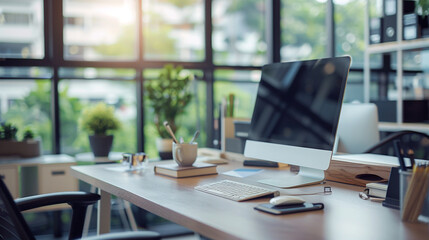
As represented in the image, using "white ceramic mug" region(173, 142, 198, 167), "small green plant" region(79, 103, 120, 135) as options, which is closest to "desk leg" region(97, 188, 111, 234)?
"white ceramic mug" region(173, 142, 198, 167)

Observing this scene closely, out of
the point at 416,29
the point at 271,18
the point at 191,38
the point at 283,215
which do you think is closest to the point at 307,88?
the point at 283,215

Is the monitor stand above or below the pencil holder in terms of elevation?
below

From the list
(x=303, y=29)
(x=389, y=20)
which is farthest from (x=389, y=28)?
(x=303, y=29)

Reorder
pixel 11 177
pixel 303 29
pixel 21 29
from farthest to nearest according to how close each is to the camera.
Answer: pixel 303 29
pixel 21 29
pixel 11 177

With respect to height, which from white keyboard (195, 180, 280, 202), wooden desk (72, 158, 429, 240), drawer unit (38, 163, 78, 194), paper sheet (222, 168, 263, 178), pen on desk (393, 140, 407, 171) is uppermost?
pen on desk (393, 140, 407, 171)

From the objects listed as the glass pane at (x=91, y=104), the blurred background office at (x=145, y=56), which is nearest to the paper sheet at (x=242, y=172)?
the blurred background office at (x=145, y=56)

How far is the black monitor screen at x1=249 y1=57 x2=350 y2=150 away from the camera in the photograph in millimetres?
1676

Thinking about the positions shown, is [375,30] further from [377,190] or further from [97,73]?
[377,190]

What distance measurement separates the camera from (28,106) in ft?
13.1

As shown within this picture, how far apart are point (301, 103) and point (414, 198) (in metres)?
0.71

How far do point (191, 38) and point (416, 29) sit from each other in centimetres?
206

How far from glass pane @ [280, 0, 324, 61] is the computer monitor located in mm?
3086

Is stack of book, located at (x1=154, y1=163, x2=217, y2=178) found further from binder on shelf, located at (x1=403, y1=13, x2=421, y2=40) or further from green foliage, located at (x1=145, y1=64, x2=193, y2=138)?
binder on shelf, located at (x1=403, y1=13, x2=421, y2=40)

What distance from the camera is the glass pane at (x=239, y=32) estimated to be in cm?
467
